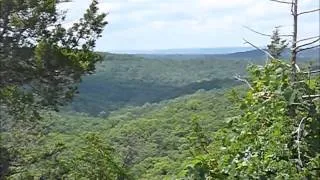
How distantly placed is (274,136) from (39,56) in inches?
279

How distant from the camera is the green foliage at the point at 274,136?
2645mm

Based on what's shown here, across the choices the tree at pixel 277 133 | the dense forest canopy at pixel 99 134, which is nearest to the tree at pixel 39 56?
the dense forest canopy at pixel 99 134

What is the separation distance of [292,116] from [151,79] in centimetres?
15403

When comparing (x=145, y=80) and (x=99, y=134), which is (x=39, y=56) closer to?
(x=99, y=134)

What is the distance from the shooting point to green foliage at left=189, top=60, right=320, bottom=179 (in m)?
2.64

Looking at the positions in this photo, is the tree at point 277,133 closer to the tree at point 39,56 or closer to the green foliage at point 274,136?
the green foliage at point 274,136

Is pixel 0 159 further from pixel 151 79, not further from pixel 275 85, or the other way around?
pixel 151 79

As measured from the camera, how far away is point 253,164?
8.80 ft

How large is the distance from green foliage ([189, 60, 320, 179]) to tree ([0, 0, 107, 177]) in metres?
6.64

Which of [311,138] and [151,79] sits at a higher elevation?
[311,138]

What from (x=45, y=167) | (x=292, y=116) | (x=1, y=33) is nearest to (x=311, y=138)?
(x=292, y=116)

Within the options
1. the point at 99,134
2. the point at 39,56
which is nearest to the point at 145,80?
the point at 99,134

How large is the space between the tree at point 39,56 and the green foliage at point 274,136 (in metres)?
6.64

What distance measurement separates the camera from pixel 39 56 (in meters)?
9.25
